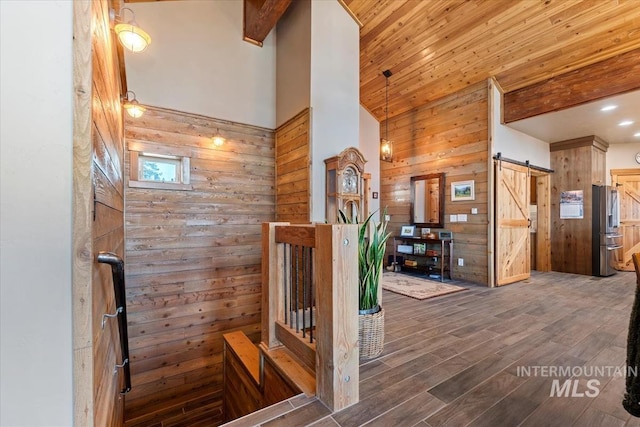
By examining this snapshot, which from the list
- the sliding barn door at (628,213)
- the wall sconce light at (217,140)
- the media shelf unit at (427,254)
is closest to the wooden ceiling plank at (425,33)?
the wall sconce light at (217,140)

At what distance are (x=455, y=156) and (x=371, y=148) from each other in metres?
1.86

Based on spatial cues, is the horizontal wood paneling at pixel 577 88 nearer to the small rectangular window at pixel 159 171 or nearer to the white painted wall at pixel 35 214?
the small rectangular window at pixel 159 171

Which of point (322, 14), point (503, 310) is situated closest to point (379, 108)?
point (322, 14)

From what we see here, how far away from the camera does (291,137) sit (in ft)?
12.6

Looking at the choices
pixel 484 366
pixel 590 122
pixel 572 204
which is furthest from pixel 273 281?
pixel 572 204

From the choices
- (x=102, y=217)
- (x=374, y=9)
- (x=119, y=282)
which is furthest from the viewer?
(x=374, y=9)

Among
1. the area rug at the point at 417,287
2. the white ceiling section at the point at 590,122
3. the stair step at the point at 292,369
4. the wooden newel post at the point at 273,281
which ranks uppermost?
the white ceiling section at the point at 590,122

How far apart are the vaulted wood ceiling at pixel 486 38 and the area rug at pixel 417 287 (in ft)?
11.3

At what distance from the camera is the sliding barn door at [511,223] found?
14.0ft

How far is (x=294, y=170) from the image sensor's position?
12.3ft

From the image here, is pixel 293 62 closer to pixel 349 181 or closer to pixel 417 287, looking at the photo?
pixel 349 181

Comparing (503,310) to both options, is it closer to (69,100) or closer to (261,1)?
(69,100)

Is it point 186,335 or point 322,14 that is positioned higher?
point 322,14

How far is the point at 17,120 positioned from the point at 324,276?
4.10 feet
